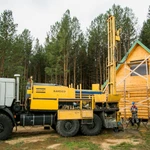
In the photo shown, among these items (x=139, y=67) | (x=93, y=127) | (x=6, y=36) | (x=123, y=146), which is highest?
(x=6, y=36)

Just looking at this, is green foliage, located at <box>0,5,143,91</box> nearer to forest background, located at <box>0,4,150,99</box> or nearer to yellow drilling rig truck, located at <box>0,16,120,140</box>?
forest background, located at <box>0,4,150,99</box>

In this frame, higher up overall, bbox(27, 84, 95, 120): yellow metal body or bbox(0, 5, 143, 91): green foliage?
bbox(0, 5, 143, 91): green foliage

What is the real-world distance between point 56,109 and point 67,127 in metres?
1.06

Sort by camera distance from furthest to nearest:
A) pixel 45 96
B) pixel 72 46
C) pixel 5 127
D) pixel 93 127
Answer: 1. pixel 72 46
2. pixel 93 127
3. pixel 45 96
4. pixel 5 127

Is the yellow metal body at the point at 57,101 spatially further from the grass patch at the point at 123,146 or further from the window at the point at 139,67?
the window at the point at 139,67

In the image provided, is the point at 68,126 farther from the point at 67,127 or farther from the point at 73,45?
the point at 73,45

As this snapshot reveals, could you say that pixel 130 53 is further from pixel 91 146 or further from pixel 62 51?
pixel 62 51

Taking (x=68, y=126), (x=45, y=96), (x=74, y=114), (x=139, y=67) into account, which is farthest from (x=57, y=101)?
(x=139, y=67)

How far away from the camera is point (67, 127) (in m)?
11.0

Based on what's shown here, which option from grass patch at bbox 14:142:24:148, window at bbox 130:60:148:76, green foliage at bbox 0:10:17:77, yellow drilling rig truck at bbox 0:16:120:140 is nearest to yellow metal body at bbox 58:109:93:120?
yellow drilling rig truck at bbox 0:16:120:140

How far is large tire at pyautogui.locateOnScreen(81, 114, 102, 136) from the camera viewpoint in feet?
37.0

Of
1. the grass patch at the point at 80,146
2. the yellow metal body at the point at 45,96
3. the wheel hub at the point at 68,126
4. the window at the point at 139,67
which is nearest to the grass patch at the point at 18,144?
the grass patch at the point at 80,146

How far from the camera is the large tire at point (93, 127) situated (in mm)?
11281

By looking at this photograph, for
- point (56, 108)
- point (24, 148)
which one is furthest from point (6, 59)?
point (24, 148)
